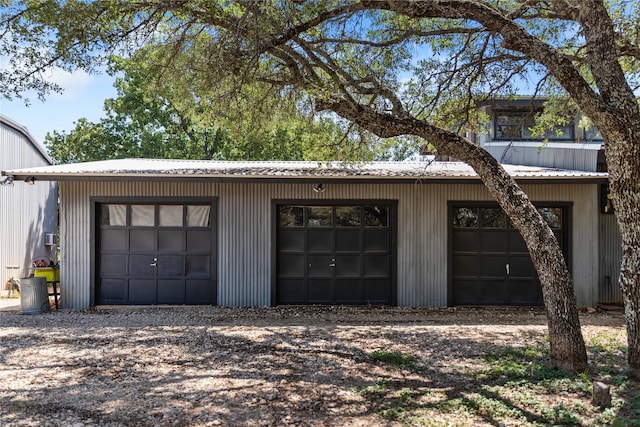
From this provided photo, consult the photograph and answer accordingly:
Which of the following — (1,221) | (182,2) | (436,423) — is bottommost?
(436,423)

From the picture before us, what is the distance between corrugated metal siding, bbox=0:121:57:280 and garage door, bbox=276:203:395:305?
Result: 27.0ft

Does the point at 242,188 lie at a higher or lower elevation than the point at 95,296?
higher

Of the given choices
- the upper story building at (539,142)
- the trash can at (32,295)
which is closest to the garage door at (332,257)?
the upper story building at (539,142)

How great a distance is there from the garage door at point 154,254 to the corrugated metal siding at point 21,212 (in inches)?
193

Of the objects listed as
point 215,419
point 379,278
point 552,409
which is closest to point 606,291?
point 379,278

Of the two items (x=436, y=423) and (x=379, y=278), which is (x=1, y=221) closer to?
(x=379, y=278)

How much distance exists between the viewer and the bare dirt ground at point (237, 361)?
4547 millimetres

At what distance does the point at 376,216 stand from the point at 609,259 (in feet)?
18.1

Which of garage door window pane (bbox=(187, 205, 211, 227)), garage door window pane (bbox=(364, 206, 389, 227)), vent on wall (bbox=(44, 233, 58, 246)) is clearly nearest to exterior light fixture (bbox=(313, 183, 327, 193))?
garage door window pane (bbox=(364, 206, 389, 227))

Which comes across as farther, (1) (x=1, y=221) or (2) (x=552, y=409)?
(1) (x=1, y=221)

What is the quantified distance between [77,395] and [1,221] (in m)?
10.6

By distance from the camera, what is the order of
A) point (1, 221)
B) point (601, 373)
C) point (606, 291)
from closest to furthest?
point (601, 373), point (606, 291), point (1, 221)

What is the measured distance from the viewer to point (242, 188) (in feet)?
35.0

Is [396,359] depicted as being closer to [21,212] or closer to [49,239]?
[21,212]
